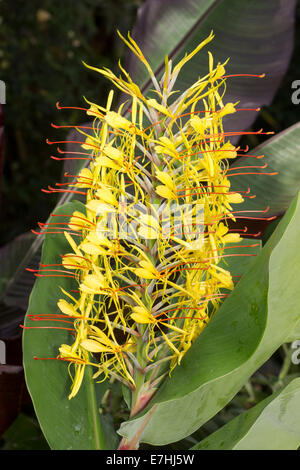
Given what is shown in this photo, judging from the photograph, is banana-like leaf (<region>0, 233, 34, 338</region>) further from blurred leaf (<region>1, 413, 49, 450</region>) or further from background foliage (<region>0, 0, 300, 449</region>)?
background foliage (<region>0, 0, 300, 449</region>)

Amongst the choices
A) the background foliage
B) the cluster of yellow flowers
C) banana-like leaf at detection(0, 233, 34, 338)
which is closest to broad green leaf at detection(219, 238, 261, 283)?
the cluster of yellow flowers

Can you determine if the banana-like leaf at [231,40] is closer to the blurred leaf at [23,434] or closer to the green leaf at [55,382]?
the green leaf at [55,382]

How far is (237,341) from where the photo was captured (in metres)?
0.43

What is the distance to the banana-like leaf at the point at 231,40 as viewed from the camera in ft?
2.45

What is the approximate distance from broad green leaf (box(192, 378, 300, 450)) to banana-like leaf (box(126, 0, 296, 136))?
1.37 ft

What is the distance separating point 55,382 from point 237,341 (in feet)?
0.65

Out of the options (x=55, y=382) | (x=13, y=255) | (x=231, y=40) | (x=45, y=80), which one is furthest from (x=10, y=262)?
(x=45, y=80)

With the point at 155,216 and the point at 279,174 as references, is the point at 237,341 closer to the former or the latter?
the point at 155,216

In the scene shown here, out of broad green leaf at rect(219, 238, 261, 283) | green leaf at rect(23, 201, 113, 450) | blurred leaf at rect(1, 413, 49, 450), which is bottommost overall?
blurred leaf at rect(1, 413, 49, 450)

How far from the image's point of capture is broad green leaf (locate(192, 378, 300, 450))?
42cm

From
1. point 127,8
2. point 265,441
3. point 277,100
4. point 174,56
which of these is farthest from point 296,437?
point 127,8

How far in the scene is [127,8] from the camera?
4.89 feet
